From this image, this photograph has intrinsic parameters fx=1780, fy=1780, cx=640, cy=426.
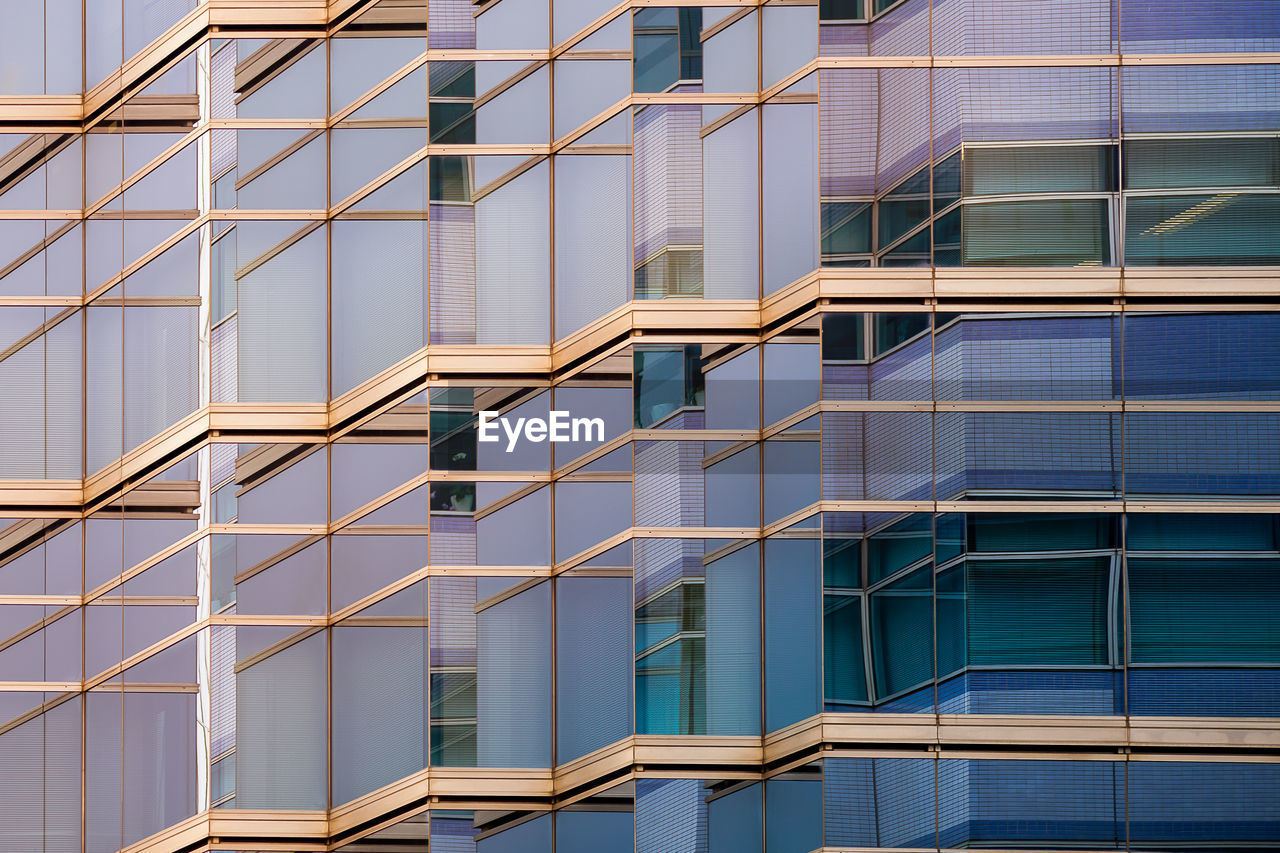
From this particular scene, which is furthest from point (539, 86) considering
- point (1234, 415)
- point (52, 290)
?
point (1234, 415)

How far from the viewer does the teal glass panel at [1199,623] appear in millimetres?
22297

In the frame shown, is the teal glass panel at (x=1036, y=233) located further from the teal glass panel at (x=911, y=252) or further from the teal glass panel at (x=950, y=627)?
the teal glass panel at (x=950, y=627)

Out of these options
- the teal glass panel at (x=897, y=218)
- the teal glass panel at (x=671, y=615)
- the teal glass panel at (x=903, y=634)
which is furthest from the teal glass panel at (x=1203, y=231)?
the teal glass panel at (x=671, y=615)

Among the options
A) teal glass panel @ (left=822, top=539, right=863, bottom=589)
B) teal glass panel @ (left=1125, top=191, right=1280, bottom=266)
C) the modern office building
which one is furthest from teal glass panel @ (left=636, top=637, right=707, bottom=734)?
teal glass panel @ (left=1125, top=191, right=1280, bottom=266)

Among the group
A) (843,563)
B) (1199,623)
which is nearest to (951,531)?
(843,563)

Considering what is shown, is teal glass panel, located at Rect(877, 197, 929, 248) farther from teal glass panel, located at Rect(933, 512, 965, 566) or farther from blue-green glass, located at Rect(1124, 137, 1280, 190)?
teal glass panel, located at Rect(933, 512, 965, 566)

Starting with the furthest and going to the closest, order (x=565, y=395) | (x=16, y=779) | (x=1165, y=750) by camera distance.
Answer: (x=16, y=779)
(x=565, y=395)
(x=1165, y=750)

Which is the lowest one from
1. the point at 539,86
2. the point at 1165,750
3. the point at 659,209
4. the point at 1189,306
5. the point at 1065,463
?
the point at 1165,750

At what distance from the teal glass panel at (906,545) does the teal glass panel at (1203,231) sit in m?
4.33

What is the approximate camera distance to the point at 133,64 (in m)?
26.1

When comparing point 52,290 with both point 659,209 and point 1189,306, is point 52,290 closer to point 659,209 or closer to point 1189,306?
point 659,209

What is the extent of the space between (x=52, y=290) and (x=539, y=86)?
8.05m

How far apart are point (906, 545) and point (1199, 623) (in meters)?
3.82

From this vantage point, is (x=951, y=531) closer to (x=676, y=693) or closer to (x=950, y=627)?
(x=950, y=627)
